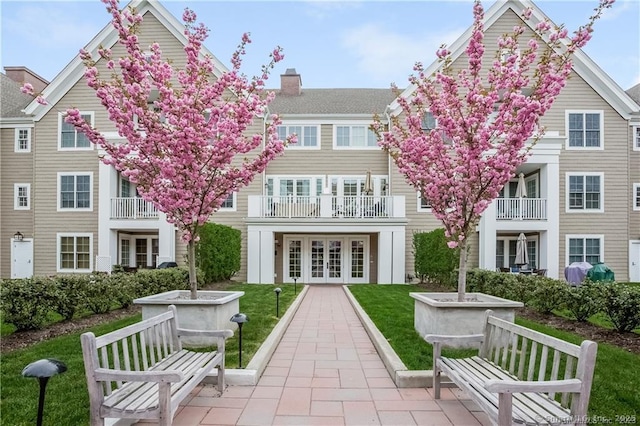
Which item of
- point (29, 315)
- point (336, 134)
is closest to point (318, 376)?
point (29, 315)

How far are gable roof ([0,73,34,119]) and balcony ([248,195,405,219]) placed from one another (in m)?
12.4

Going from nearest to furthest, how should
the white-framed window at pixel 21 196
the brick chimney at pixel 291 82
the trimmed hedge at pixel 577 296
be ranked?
the trimmed hedge at pixel 577 296
the white-framed window at pixel 21 196
the brick chimney at pixel 291 82

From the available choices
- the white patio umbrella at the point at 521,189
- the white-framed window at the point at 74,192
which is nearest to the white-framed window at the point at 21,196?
the white-framed window at the point at 74,192

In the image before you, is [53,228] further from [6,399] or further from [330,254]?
[6,399]

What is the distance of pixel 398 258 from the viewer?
1739cm

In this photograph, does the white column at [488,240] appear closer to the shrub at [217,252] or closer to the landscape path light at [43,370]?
the shrub at [217,252]

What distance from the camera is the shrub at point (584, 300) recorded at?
7.70 metres

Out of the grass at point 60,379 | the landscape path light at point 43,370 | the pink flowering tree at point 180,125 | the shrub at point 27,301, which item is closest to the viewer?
the landscape path light at point 43,370

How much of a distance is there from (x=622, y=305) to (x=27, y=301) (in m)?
10.3

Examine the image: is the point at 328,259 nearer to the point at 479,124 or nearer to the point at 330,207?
the point at 330,207

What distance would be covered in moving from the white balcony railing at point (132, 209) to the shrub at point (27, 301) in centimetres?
1076

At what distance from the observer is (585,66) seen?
18.6m

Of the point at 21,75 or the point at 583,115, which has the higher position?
the point at 21,75

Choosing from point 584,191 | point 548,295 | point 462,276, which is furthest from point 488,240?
point 462,276
